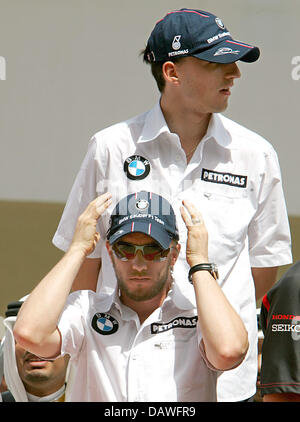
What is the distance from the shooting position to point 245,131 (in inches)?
112

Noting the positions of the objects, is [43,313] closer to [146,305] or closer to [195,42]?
[146,305]

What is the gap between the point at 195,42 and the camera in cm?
268

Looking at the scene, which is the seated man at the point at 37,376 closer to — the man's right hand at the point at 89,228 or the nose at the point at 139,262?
the man's right hand at the point at 89,228

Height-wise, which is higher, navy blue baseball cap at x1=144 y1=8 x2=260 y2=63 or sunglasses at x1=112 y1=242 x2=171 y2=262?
navy blue baseball cap at x1=144 y1=8 x2=260 y2=63

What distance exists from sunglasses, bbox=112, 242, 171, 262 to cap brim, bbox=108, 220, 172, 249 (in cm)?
2

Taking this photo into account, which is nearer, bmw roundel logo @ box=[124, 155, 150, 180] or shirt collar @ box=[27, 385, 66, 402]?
bmw roundel logo @ box=[124, 155, 150, 180]

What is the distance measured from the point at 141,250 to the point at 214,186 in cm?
47

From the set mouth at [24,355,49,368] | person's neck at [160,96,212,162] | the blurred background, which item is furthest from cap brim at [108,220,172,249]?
the blurred background

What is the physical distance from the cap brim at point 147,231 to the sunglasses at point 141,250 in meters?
0.02

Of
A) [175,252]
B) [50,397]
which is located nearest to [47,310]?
[175,252]

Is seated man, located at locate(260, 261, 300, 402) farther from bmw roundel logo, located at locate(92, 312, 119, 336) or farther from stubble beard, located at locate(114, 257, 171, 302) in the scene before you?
bmw roundel logo, located at locate(92, 312, 119, 336)

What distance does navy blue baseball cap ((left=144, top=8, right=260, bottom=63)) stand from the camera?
2.67m
